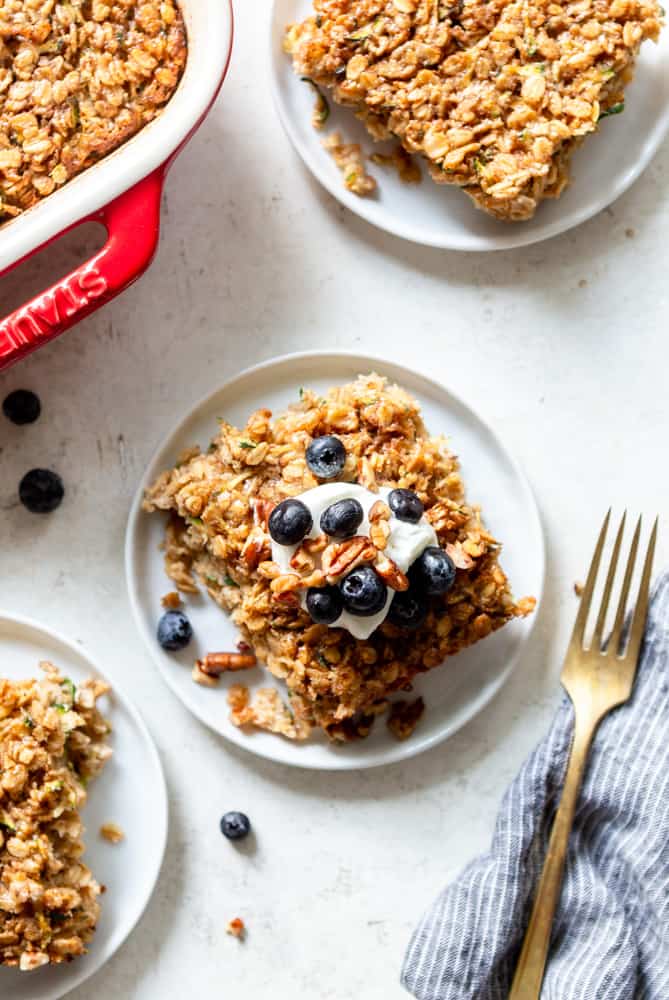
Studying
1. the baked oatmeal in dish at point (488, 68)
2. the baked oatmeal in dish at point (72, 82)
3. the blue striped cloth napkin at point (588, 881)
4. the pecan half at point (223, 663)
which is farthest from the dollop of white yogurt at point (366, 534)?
the baked oatmeal in dish at point (72, 82)

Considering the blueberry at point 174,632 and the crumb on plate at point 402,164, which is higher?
the crumb on plate at point 402,164

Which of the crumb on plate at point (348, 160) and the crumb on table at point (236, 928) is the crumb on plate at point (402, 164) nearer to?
the crumb on plate at point (348, 160)

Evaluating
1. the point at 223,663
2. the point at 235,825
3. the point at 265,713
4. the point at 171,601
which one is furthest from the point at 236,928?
the point at 171,601

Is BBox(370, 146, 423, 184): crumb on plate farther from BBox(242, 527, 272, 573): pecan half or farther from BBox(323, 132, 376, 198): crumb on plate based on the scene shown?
BBox(242, 527, 272, 573): pecan half

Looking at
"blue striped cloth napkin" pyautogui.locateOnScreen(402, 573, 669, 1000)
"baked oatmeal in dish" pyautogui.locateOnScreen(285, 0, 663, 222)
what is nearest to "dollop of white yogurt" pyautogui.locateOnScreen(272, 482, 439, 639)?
"blue striped cloth napkin" pyautogui.locateOnScreen(402, 573, 669, 1000)

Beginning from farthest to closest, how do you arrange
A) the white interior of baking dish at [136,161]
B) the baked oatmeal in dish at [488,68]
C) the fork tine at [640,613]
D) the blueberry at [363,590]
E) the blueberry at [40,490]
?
the blueberry at [40,490]
the fork tine at [640,613]
the baked oatmeal in dish at [488,68]
the white interior of baking dish at [136,161]
the blueberry at [363,590]

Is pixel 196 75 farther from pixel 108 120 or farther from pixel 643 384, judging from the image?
pixel 643 384

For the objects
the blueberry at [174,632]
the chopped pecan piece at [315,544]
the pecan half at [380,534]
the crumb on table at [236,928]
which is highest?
the pecan half at [380,534]

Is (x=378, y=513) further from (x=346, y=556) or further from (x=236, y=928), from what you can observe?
(x=236, y=928)
